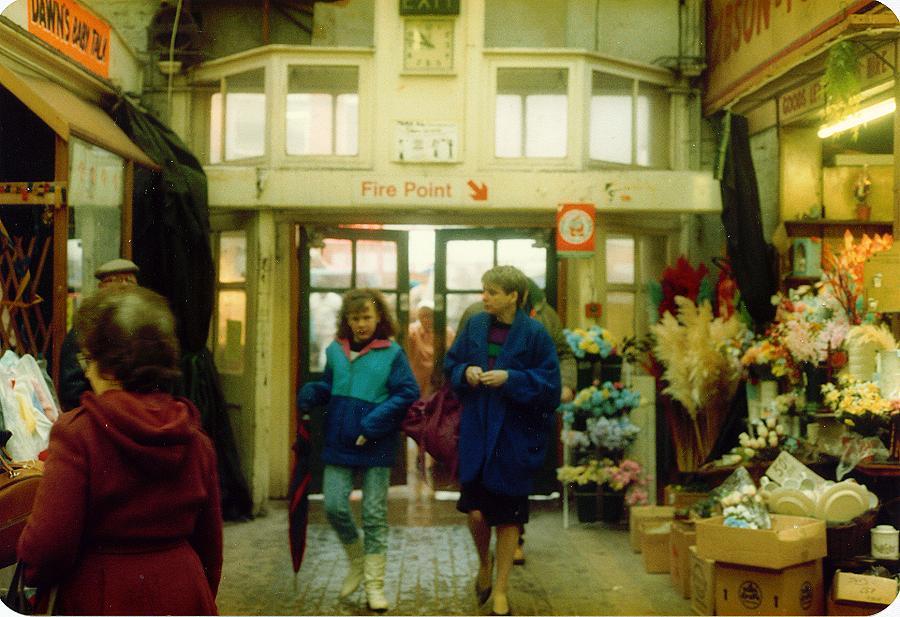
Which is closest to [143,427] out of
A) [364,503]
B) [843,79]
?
[364,503]

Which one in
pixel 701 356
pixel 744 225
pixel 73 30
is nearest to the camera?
pixel 73 30

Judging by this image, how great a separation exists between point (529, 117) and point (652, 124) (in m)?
1.05

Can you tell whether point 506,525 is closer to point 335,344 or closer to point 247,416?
point 335,344

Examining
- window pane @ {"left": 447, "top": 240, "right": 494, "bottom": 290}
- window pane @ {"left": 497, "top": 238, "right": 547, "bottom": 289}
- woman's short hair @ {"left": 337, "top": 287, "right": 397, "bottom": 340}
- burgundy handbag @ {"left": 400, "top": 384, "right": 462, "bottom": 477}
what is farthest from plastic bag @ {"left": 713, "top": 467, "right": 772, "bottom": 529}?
window pane @ {"left": 447, "top": 240, "right": 494, "bottom": 290}

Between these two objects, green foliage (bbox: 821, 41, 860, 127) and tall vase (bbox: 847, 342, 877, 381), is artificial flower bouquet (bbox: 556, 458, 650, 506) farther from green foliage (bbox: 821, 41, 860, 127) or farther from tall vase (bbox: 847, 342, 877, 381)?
green foliage (bbox: 821, 41, 860, 127)

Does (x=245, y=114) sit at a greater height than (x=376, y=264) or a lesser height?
greater

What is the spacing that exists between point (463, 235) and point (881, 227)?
10.2ft

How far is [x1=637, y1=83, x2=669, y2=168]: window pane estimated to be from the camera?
26.1 ft

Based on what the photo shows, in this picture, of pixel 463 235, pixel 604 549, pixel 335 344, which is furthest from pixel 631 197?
pixel 335 344

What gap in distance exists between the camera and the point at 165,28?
7.70 m

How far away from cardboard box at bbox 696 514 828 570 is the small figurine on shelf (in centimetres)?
343

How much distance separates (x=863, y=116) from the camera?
6.33 metres

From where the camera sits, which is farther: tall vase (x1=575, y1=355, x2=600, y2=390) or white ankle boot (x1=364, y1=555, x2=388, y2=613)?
tall vase (x1=575, y1=355, x2=600, y2=390)

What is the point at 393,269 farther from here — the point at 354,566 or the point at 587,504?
the point at 354,566
